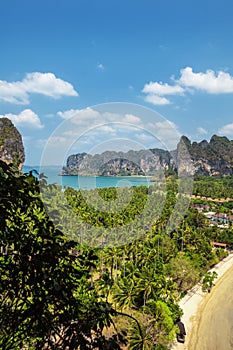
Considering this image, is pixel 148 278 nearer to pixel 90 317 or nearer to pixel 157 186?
pixel 157 186

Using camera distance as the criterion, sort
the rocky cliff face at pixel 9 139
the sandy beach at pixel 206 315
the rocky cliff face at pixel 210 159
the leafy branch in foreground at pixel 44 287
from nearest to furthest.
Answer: the leafy branch in foreground at pixel 44 287
the sandy beach at pixel 206 315
the rocky cliff face at pixel 9 139
the rocky cliff face at pixel 210 159

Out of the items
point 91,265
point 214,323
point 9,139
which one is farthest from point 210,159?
point 91,265

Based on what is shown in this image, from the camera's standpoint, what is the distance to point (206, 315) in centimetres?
1409

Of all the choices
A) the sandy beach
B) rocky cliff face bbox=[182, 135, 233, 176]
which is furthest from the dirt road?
rocky cliff face bbox=[182, 135, 233, 176]

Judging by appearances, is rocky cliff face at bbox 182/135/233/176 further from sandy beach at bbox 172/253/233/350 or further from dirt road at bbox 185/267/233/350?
dirt road at bbox 185/267/233/350

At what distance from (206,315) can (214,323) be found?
28.5 inches

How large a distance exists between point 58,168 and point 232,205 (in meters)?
41.0

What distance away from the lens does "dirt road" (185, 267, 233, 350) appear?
11.6 m

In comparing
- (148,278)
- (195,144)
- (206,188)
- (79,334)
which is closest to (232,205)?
(206,188)

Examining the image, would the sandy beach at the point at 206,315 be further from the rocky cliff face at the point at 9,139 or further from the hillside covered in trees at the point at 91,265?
the rocky cliff face at the point at 9,139

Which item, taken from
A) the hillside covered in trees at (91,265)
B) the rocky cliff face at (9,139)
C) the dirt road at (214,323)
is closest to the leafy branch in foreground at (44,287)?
the hillside covered in trees at (91,265)

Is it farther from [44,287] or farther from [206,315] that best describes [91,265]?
[206,315]

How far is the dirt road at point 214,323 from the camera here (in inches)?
456

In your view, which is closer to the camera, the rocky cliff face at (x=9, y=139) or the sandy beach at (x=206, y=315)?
the sandy beach at (x=206, y=315)
